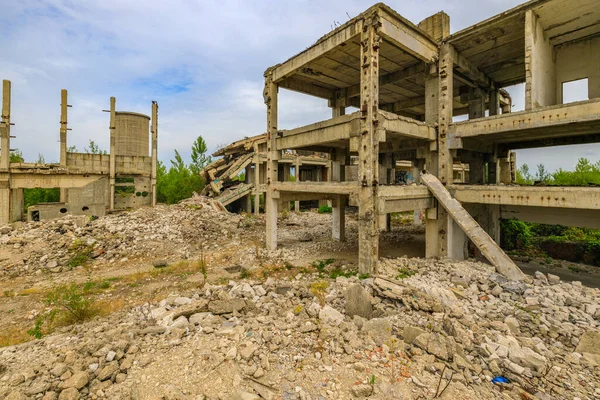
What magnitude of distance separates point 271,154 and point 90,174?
1217cm

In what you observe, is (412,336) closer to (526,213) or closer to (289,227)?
(526,213)

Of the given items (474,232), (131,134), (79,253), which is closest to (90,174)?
(131,134)

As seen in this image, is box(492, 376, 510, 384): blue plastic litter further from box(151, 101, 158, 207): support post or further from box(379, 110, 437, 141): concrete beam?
box(151, 101, 158, 207): support post

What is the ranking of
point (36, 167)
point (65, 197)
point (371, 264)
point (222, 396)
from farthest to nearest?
1. point (65, 197)
2. point (36, 167)
3. point (371, 264)
4. point (222, 396)

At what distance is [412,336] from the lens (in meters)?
4.88

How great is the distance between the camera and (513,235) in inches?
522

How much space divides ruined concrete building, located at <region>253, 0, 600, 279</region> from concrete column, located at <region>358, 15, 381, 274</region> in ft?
0.10

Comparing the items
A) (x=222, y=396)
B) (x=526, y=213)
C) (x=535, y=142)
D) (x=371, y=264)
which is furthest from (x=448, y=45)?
(x=222, y=396)

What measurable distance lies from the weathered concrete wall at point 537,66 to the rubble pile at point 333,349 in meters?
5.60

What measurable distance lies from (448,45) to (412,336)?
9774mm

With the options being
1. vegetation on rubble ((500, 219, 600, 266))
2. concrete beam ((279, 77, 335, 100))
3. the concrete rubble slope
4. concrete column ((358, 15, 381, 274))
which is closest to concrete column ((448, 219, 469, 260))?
the concrete rubble slope

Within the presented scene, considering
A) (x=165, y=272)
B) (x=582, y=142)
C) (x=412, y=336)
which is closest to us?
(x=412, y=336)

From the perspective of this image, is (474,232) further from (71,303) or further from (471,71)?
(71,303)

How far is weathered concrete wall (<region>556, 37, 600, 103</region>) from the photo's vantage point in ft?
29.5
